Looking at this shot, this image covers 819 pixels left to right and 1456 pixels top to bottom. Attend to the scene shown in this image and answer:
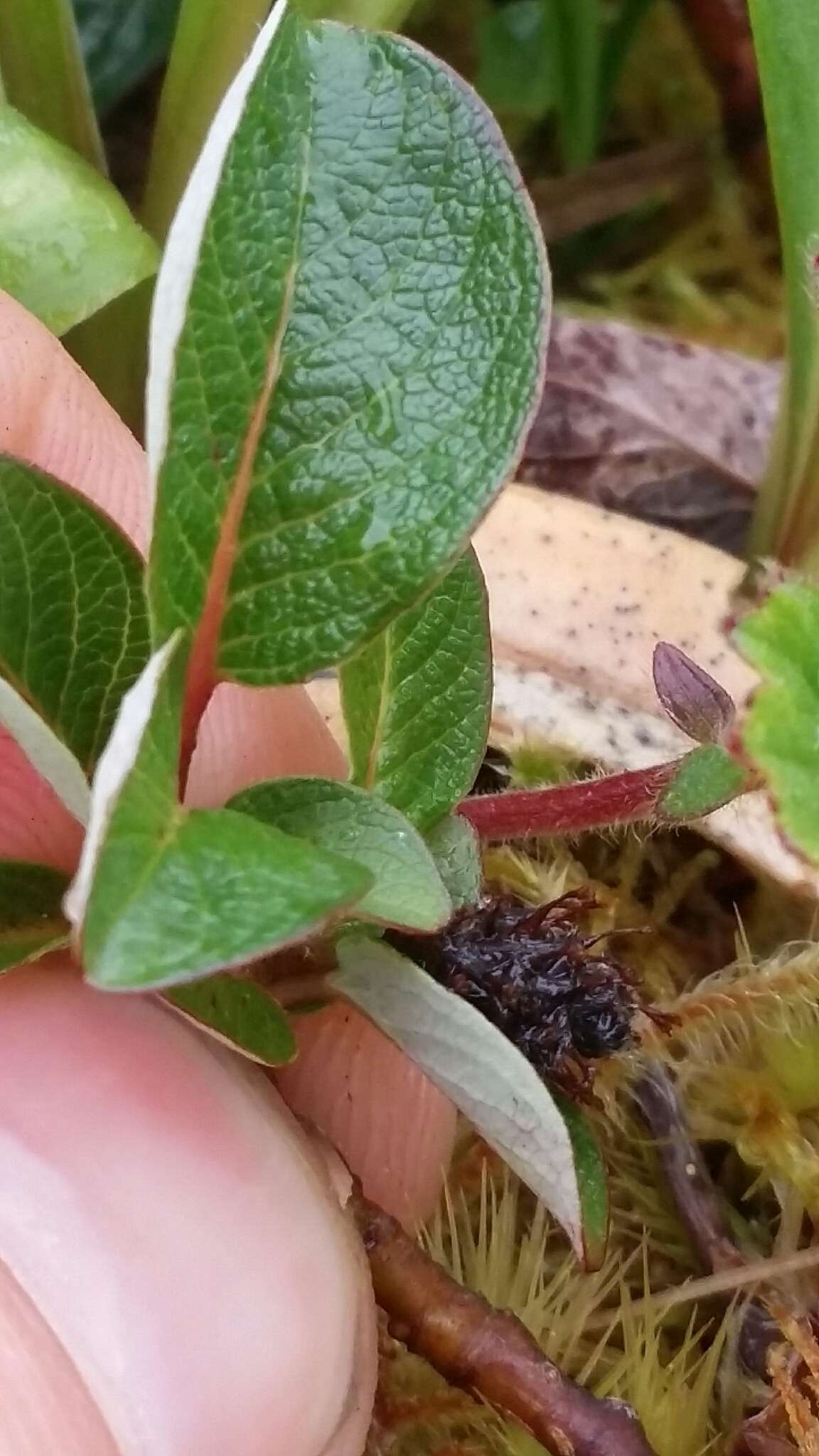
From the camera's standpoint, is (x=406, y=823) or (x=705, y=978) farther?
(x=705, y=978)

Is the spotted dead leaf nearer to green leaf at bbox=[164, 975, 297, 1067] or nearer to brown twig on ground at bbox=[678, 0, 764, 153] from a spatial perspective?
brown twig on ground at bbox=[678, 0, 764, 153]

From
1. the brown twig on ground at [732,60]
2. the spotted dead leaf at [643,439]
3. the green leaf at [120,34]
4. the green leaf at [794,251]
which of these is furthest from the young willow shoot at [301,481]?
the brown twig on ground at [732,60]

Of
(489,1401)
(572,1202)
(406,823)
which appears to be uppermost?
(406,823)

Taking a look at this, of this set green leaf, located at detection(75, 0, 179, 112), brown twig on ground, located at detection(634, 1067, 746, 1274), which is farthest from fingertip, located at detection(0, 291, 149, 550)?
green leaf, located at detection(75, 0, 179, 112)

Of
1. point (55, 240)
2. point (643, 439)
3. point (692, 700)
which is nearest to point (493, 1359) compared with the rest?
point (692, 700)

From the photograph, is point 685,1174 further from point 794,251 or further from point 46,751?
point 794,251

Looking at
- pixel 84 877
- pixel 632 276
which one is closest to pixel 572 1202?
pixel 84 877

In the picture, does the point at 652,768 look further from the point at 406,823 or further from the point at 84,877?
the point at 84,877
